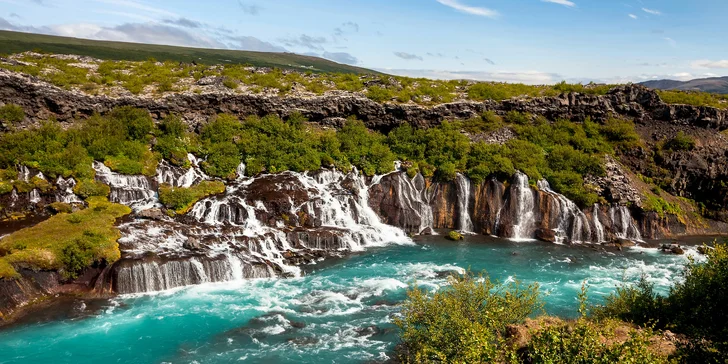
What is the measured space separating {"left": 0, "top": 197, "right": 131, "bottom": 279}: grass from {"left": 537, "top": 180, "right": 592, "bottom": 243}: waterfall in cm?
4049

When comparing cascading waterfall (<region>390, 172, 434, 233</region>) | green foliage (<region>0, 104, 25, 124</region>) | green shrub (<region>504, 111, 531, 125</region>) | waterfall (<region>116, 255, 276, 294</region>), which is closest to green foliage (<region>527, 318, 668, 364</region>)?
waterfall (<region>116, 255, 276, 294</region>)

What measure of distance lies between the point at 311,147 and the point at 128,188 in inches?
772

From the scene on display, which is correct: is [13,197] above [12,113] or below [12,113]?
below

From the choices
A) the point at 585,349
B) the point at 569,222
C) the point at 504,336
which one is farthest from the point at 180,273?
the point at 569,222

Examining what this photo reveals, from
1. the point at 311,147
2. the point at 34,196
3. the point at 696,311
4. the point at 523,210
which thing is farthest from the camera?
the point at 311,147

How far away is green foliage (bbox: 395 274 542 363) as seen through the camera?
627 inches

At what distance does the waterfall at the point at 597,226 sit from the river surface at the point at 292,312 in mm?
4941

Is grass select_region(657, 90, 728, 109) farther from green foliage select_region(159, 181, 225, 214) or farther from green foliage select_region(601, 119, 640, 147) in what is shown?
green foliage select_region(159, 181, 225, 214)

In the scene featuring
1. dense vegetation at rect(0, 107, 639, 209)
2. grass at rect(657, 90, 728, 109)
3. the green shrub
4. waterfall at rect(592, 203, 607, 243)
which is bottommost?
waterfall at rect(592, 203, 607, 243)

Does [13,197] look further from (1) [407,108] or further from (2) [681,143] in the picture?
(2) [681,143]

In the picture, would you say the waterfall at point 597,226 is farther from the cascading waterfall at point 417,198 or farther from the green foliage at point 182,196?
the green foliage at point 182,196

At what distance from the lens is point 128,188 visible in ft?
137

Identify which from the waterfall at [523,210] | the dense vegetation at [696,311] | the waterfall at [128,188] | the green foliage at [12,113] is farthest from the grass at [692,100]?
the green foliage at [12,113]

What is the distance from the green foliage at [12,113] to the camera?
145 feet
